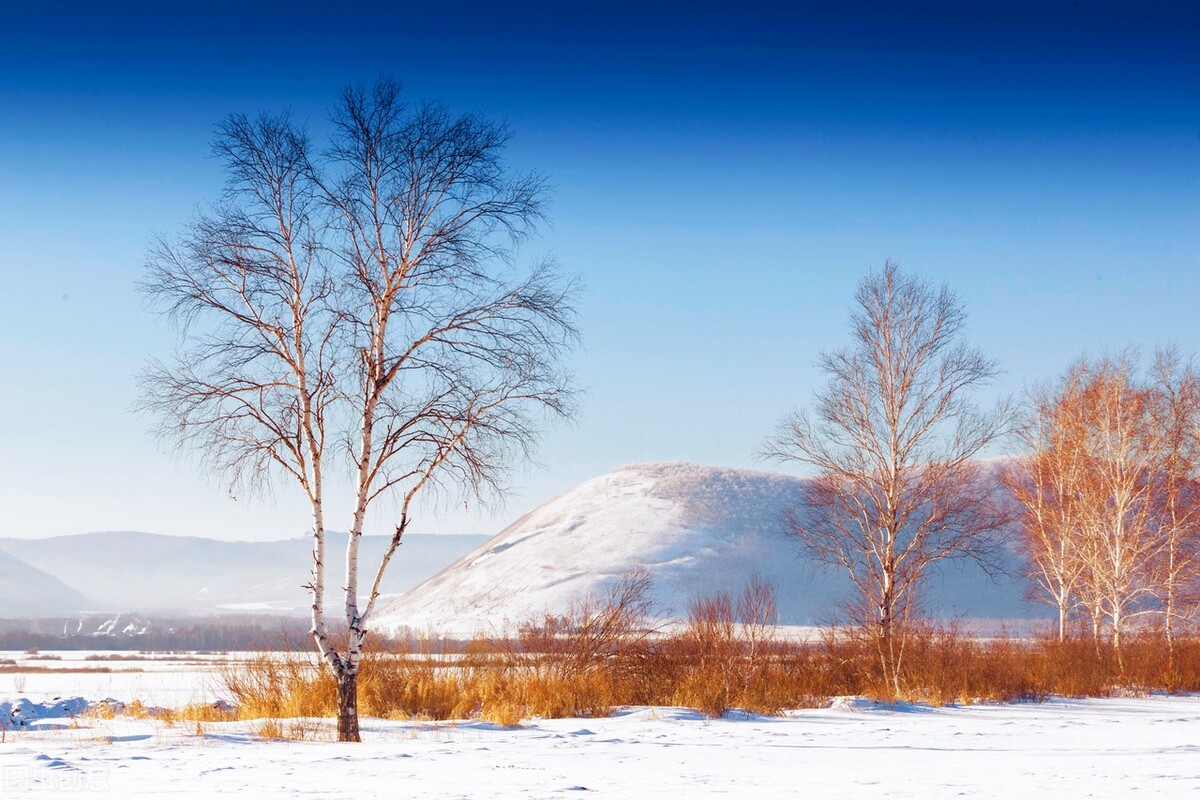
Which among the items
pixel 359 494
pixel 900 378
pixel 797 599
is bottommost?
pixel 797 599

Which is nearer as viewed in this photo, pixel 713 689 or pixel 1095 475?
pixel 713 689

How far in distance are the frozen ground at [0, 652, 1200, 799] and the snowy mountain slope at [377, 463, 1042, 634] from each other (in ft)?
218

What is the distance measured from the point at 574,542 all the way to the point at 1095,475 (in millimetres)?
74205

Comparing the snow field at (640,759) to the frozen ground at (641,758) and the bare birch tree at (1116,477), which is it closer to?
the frozen ground at (641,758)

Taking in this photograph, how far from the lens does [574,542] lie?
10500 cm

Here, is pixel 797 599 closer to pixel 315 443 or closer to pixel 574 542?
pixel 574 542

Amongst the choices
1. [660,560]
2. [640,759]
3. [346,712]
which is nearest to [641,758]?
[640,759]

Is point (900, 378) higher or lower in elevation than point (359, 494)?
higher

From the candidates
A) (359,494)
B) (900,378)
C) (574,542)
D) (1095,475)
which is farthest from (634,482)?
(359,494)

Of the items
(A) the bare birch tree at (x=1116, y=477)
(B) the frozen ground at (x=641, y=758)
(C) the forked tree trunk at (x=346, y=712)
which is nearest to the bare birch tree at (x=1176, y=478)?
(A) the bare birch tree at (x=1116, y=477)

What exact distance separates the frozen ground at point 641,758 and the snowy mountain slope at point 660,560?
66398 mm

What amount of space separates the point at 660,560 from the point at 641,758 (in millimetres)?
87233

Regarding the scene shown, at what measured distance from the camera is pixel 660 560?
327 ft

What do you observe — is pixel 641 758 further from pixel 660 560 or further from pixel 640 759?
pixel 660 560
